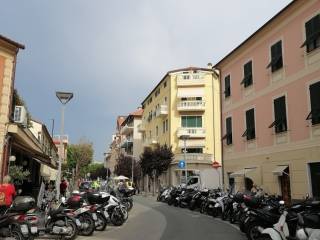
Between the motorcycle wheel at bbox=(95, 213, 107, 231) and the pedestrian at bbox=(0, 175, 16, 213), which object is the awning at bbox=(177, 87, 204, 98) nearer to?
the motorcycle wheel at bbox=(95, 213, 107, 231)

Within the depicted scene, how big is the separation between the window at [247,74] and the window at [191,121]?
2784cm

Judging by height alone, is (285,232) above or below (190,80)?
below

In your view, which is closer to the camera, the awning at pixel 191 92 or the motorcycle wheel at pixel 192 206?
the motorcycle wheel at pixel 192 206

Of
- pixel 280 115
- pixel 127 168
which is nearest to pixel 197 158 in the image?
pixel 127 168

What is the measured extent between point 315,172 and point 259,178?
4582 millimetres

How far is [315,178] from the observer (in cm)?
1775

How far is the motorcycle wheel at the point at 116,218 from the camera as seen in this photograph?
15.6 metres

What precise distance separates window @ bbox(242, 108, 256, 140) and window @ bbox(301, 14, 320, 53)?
602cm

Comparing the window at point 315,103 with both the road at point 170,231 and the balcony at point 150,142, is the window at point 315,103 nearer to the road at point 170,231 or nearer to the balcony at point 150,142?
the road at point 170,231

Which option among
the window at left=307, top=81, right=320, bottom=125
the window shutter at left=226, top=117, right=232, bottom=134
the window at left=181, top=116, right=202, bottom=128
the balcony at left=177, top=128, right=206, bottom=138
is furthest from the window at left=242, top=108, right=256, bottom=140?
the window at left=181, top=116, right=202, bottom=128

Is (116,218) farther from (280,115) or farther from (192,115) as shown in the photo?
(192,115)

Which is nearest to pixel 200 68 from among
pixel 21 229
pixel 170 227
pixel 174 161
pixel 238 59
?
pixel 174 161

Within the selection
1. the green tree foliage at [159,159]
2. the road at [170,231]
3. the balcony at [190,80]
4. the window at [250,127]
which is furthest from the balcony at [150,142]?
the road at [170,231]

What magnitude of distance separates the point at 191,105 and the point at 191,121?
85.0 inches
